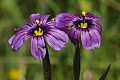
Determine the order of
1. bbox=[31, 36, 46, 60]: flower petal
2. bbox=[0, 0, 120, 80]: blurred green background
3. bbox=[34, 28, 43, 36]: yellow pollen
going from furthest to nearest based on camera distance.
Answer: bbox=[0, 0, 120, 80]: blurred green background
bbox=[34, 28, 43, 36]: yellow pollen
bbox=[31, 36, 46, 60]: flower petal

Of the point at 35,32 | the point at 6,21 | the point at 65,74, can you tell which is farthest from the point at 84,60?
the point at 35,32

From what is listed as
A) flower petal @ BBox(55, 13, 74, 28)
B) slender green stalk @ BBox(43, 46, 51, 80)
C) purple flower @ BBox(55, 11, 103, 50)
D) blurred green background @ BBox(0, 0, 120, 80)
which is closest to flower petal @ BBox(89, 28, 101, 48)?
purple flower @ BBox(55, 11, 103, 50)

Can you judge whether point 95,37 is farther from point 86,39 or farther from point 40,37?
point 40,37

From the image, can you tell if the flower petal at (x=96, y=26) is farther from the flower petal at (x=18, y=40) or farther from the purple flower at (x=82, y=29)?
the flower petal at (x=18, y=40)

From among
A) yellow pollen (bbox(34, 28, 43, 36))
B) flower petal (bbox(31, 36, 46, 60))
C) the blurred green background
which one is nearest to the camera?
flower petal (bbox(31, 36, 46, 60))

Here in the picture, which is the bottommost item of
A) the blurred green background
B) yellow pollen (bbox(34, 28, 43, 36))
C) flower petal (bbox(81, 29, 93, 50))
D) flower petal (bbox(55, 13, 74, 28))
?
the blurred green background

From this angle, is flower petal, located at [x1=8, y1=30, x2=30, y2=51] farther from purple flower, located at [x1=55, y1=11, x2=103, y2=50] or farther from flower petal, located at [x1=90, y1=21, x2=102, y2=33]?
flower petal, located at [x1=90, y1=21, x2=102, y2=33]

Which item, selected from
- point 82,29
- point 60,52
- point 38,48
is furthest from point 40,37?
point 60,52

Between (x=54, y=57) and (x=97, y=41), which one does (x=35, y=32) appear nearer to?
(x=97, y=41)
